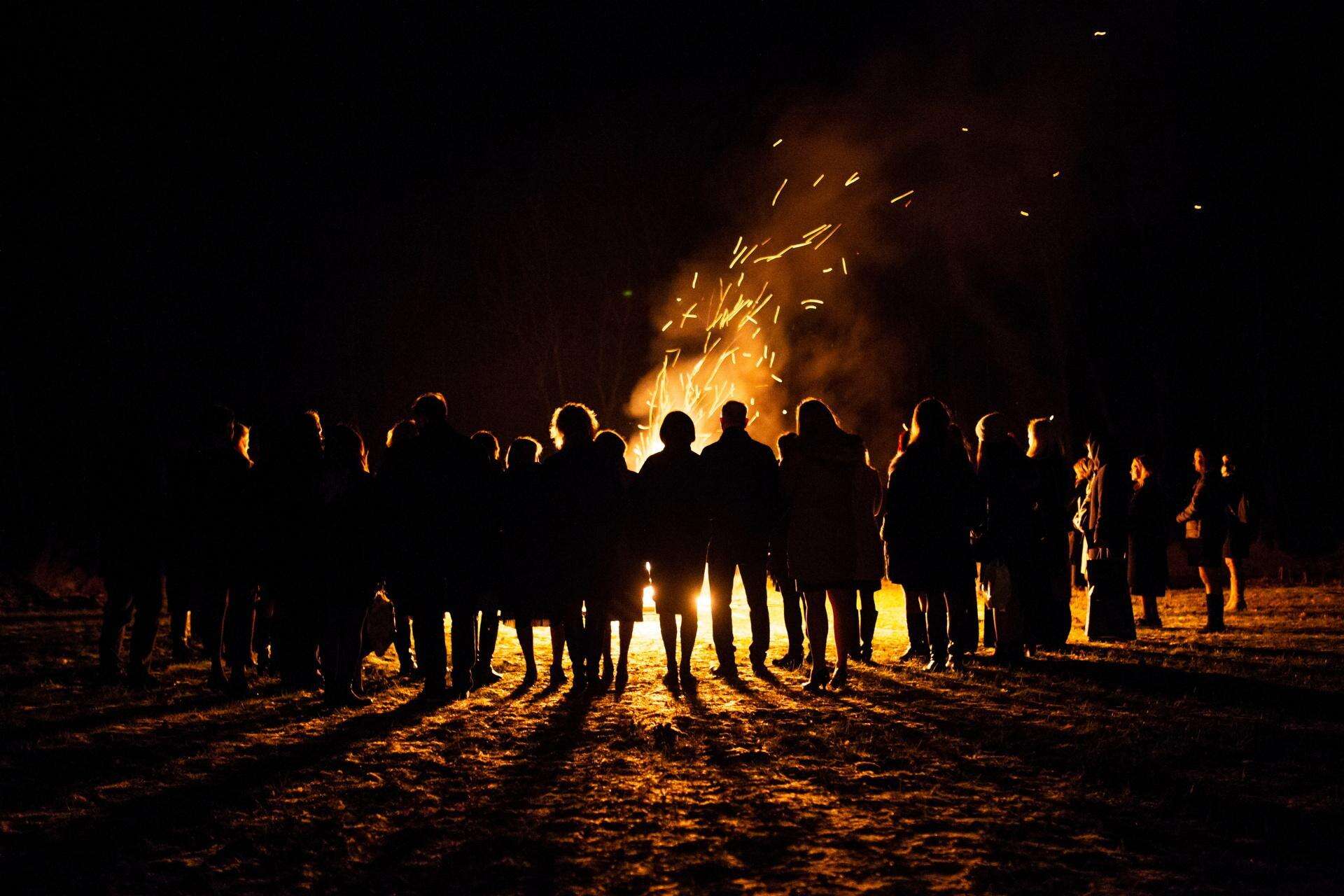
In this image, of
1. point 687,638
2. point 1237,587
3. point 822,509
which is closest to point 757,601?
point 687,638

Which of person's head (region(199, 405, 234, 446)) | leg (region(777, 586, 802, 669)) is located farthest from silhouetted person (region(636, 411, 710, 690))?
person's head (region(199, 405, 234, 446))

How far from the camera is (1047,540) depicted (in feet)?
28.9

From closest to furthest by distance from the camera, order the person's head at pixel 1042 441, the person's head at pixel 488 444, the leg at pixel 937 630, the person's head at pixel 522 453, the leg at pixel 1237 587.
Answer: the person's head at pixel 522 453 < the leg at pixel 937 630 < the person's head at pixel 488 444 < the person's head at pixel 1042 441 < the leg at pixel 1237 587

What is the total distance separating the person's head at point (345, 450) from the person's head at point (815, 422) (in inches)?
129

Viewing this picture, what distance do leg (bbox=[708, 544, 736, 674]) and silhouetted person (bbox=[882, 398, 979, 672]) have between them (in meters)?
1.35

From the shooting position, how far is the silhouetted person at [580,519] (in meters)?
7.51

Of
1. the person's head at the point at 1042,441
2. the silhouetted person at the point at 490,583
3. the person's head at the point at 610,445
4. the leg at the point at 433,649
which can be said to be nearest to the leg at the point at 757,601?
the person's head at the point at 610,445

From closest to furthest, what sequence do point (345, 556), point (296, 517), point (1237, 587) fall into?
1. point (345, 556)
2. point (296, 517)
3. point (1237, 587)

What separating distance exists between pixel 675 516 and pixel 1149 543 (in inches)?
238

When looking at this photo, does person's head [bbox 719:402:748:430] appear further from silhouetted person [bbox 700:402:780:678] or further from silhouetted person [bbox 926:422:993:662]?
silhouetted person [bbox 926:422:993:662]

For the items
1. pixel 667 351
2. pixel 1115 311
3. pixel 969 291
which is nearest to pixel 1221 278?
pixel 1115 311

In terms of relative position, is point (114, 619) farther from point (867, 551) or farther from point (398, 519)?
point (867, 551)

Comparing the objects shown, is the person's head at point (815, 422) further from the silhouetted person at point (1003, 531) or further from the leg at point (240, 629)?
the leg at point (240, 629)

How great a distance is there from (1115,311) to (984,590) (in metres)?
21.5
